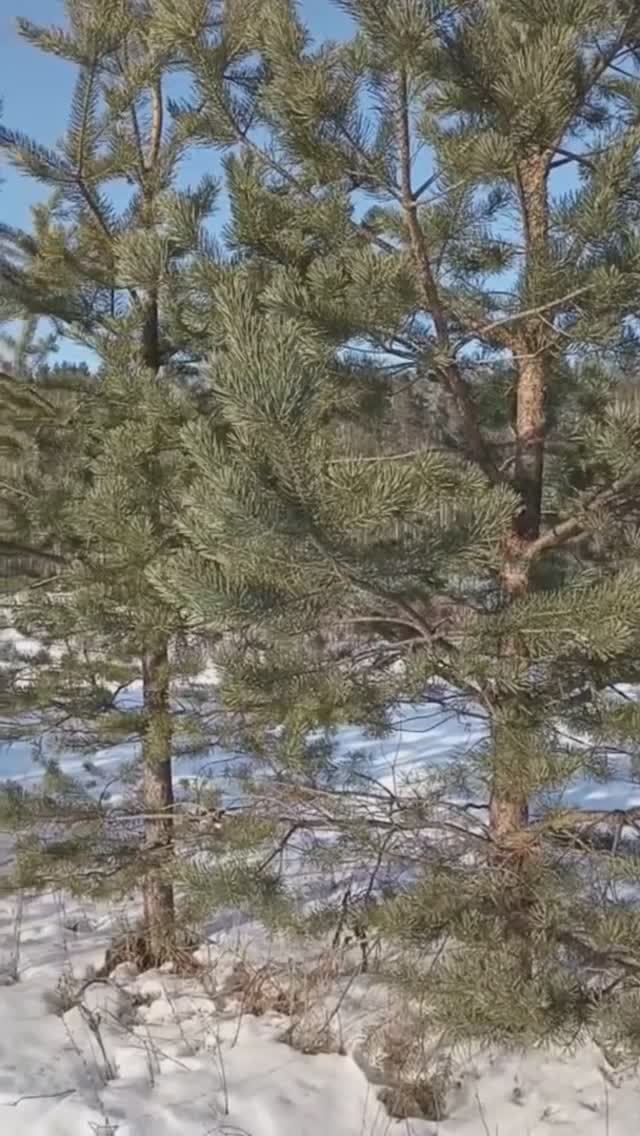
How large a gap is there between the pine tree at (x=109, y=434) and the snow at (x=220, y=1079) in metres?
0.52

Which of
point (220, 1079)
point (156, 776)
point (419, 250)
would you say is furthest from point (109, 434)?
point (220, 1079)

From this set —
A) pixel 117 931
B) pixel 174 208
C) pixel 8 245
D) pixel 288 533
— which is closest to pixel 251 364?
pixel 288 533

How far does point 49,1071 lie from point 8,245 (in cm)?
334

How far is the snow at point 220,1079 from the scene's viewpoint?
2498 mm

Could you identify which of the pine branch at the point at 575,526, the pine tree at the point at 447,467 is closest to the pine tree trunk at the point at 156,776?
the pine tree at the point at 447,467

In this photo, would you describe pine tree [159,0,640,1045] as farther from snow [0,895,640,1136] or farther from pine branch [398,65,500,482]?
snow [0,895,640,1136]

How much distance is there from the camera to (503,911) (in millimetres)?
2434

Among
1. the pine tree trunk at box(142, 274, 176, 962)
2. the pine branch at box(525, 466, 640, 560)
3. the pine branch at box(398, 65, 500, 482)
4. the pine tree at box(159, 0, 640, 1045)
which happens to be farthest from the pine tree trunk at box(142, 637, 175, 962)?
the pine branch at box(398, 65, 500, 482)

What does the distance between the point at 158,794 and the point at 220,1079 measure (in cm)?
132

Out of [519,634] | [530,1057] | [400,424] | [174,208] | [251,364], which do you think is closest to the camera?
[251,364]

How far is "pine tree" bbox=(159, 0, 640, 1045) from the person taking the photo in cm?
190

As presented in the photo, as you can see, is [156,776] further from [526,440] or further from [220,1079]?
[526,440]

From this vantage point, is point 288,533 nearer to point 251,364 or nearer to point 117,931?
point 251,364

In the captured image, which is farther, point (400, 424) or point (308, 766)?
point (400, 424)
